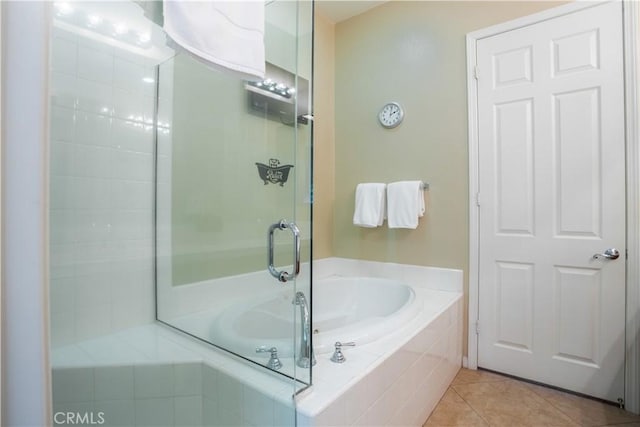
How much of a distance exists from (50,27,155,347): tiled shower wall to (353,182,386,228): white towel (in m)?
1.50

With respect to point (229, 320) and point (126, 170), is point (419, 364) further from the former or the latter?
point (126, 170)

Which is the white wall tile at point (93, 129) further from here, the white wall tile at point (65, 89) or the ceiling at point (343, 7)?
the ceiling at point (343, 7)

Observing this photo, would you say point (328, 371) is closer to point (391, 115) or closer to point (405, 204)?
point (405, 204)

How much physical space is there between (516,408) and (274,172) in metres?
1.84

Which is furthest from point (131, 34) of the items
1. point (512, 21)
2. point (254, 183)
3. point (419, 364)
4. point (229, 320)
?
point (512, 21)

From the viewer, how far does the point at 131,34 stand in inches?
57.2

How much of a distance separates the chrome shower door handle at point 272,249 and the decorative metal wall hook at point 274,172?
0.76 feet

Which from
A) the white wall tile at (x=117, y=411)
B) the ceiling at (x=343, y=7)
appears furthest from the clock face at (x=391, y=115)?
the white wall tile at (x=117, y=411)

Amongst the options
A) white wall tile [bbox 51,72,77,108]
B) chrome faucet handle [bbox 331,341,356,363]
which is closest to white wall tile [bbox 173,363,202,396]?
chrome faucet handle [bbox 331,341,356,363]

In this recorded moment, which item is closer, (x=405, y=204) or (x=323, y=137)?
(x=405, y=204)

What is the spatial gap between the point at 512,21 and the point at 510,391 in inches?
91.6

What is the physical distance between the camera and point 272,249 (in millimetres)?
1435

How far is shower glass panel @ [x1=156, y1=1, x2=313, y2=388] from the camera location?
4.69 feet

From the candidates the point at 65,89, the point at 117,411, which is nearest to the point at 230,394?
the point at 117,411
